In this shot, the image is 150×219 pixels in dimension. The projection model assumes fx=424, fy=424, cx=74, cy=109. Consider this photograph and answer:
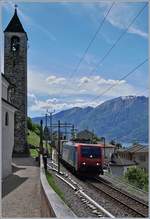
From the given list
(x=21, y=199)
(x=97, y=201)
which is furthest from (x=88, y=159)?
(x=21, y=199)

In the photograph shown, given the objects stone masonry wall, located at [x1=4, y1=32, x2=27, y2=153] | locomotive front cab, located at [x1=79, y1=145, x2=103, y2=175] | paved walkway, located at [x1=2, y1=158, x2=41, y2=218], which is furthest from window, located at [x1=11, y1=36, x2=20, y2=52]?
paved walkway, located at [x1=2, y1=158, x2=41, y2=218]

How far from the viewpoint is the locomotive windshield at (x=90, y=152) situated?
2158 centimetres

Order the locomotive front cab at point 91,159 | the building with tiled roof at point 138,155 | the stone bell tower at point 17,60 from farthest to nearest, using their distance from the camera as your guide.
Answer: the building with tiled roof at point 138,155, the stone bell tower at point 17,60, the locomotive front cab at point 91,159

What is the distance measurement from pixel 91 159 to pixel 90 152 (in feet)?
1.58

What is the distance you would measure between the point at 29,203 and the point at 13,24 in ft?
97.3

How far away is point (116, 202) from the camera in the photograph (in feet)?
40.8

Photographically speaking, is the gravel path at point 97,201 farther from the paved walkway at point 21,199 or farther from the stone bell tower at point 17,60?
the stone bell tower at point 17,60

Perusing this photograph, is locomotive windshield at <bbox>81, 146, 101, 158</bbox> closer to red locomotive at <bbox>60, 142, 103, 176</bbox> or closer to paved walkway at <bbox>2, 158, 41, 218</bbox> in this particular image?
red locomotive at <bbox>60, 142, 103, 176</bbox>

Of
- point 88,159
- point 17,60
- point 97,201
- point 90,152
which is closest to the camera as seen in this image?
point 97,201

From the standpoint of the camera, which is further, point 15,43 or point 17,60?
point 15,43

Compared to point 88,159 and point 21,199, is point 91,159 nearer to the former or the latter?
point 88,159

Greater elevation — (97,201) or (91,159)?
(91,159)

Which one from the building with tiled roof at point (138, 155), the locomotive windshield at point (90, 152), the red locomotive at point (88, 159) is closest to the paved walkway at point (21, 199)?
the red locomotive at point (88, 159)

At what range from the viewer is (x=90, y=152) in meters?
21.8
